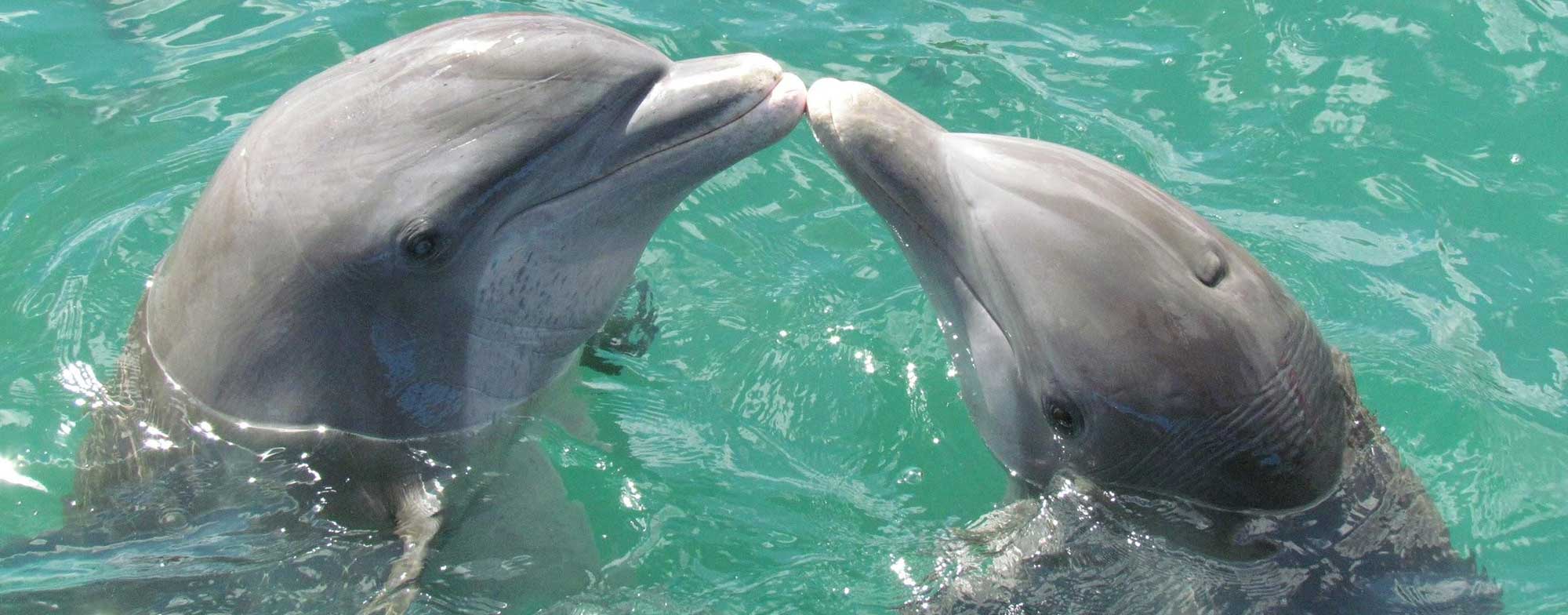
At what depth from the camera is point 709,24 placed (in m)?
9.41

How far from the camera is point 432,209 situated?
450cm

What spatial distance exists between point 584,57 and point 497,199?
0.58 metres

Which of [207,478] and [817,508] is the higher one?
[207,478]

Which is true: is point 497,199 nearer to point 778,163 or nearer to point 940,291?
point 940,291

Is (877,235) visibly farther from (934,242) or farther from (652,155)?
(652,155)

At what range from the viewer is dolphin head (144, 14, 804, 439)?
14.7 feet

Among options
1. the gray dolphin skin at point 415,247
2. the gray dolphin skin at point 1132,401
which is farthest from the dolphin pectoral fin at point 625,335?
the gray dolphin skin at point 1132,401

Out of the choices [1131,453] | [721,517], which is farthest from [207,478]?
[1131,453]

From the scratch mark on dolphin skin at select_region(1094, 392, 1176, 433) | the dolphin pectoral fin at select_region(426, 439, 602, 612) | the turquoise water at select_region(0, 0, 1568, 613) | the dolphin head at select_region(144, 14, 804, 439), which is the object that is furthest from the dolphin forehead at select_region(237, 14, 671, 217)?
the scratch mark on dolphin skin at select_region(1094, 392, 1176, 433)

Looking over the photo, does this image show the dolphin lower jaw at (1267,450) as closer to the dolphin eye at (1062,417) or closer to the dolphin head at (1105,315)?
the dolphin head at (1105,315)

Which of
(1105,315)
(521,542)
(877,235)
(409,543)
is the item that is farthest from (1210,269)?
(877,235)

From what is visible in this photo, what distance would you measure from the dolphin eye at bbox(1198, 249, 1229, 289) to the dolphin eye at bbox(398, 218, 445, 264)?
259 cm

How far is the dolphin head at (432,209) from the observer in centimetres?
448

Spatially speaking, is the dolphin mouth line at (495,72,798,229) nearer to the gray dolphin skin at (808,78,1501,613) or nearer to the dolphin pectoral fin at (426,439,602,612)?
the gray dolphin skin at (808,78,1501,613)
